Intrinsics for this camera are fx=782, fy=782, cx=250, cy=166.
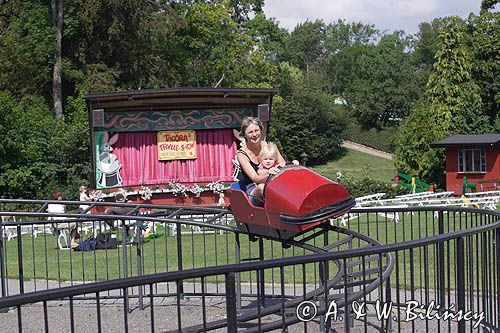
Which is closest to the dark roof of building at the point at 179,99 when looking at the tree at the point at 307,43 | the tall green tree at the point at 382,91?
the tall green tree at the point at 382,91

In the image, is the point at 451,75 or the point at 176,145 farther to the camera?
the point at 451,75

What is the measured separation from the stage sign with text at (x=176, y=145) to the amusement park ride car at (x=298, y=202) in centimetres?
2065

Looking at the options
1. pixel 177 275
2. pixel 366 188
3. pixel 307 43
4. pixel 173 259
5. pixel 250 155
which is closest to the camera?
pixel 177 275

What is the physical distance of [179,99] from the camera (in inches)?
1048

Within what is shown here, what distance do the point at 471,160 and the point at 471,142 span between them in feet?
3.55

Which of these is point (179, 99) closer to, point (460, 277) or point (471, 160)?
point (471, 160)

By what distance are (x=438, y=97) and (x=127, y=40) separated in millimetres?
22796

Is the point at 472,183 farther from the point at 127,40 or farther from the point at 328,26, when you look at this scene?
the point at 328,26

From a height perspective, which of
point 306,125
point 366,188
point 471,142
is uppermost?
point 306,125

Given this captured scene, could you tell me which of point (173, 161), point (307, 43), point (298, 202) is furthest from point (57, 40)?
point (307, 43)

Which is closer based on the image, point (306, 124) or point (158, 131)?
point (158, 131)

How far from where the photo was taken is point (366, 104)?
77375mm

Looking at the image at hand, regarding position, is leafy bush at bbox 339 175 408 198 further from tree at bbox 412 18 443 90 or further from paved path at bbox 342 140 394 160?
tree at bbox 412 18 443 90

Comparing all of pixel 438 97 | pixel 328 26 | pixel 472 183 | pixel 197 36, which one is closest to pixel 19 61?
pixel 197 36
